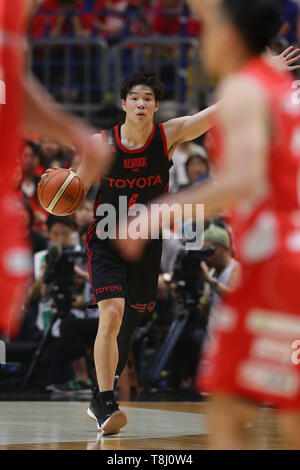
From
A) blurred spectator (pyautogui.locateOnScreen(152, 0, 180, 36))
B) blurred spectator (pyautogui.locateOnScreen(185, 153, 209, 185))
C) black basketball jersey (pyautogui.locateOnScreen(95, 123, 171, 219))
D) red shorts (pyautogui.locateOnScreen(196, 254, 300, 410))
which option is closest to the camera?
red shorts (pyautogui.locateOnScreen(196, 254, 300, 410))

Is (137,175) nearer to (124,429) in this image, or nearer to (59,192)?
(59,192)

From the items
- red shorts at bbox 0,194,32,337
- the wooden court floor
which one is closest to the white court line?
the wooden court floor

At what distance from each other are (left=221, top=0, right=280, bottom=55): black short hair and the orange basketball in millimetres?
2803

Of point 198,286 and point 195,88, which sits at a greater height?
point 195,88

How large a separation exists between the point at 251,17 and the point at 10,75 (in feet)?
2.76

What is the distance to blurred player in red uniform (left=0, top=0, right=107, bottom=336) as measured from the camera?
9.95ft

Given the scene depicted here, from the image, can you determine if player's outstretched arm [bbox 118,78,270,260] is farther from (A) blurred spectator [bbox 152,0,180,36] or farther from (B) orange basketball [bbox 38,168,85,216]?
(A) blurred spectator [bbox 152,0,180,36]

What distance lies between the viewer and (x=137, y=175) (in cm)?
Answer: 583

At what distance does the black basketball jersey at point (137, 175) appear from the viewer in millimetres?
5805

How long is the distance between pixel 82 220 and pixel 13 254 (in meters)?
6.57

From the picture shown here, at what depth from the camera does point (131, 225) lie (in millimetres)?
3047

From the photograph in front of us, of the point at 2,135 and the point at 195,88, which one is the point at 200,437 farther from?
the point at 195,88

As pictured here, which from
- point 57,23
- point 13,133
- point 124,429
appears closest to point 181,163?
point 57,23
